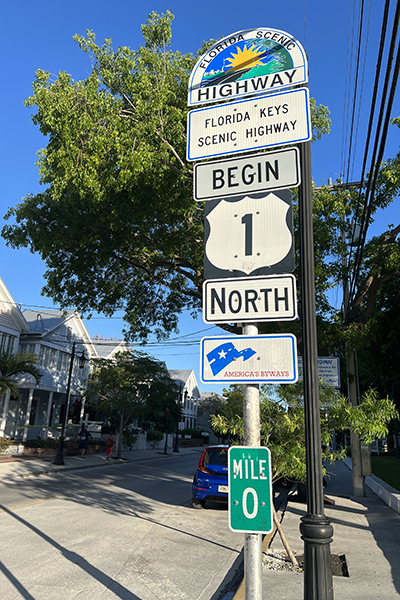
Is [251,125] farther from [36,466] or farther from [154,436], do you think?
[154,436]

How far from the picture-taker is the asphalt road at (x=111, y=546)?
5.81 m

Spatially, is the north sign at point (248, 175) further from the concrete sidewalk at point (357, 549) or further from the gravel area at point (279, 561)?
the gravel area at point (279, 561)

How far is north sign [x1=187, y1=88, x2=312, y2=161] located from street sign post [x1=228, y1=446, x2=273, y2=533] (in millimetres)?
2164

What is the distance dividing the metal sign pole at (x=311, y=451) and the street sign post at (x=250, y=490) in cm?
101

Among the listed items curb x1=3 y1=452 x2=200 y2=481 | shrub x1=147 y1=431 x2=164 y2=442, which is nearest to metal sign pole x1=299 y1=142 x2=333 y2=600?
curb x1=3 y1=452 x2=200 y2=481

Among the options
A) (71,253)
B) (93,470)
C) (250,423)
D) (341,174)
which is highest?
(341,174)

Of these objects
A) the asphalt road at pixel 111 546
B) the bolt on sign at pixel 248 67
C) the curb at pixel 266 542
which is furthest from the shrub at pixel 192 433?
the bolt on sign at pixel 248 67

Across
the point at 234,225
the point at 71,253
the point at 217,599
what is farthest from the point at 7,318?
the point at 234,225

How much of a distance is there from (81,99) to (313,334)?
10752mm

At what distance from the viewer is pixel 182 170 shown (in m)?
12.1

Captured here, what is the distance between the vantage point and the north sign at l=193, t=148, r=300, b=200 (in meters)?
3.25

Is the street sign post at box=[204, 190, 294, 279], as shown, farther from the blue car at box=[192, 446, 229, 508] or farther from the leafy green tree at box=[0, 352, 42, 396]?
the leafy green tree at box=[0, 352, 42, 396]

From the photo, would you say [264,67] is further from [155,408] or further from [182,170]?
[155,408]

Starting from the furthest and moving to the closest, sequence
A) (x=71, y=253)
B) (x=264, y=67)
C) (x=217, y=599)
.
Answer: (x=71, y=253)
(x=217, y=599)
(x=264, y=67)
